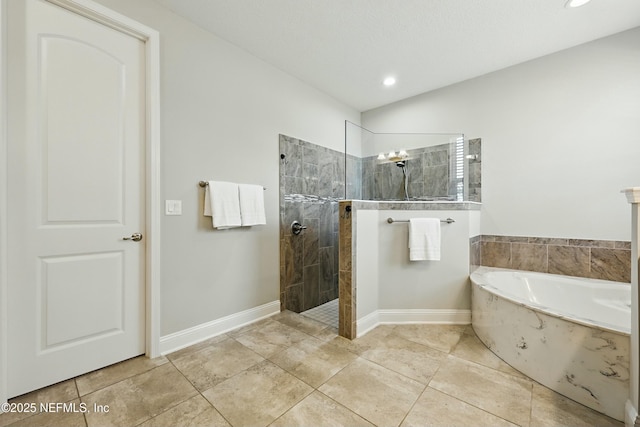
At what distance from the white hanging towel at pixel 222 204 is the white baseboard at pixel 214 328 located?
0.81 meters

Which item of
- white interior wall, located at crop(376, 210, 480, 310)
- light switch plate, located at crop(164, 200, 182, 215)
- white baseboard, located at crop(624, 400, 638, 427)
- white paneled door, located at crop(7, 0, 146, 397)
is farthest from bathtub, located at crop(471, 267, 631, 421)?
white paneled door, located at crop(7, 0, 146, 397)

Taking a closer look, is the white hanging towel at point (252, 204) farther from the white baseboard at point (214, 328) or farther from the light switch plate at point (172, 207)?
the white baseboard at point (214, 328)

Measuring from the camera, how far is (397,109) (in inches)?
138

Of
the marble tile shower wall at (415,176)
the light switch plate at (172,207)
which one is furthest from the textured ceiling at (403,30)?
the light switch plate at (172,207)

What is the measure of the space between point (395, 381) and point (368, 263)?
3.06 feet

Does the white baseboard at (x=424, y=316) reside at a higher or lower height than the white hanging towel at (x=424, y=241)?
lower

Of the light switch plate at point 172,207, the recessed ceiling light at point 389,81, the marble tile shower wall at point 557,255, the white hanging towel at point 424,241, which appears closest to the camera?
the light switch plate at point 172,207

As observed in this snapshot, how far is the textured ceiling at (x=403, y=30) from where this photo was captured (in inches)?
74.2

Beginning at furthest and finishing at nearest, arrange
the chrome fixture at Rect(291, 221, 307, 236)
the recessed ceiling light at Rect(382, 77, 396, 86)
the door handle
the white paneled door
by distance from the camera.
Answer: the recessed ceiling light at Rect(382, 77, 396, 86)
the chrome fixture at Rect(291, 221, 307, 236)
the door handle
the white paneled door

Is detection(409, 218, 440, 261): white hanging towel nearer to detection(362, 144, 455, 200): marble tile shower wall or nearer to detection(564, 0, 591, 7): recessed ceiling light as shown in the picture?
detection(362, 144, 455, 200): marble tile shower wall

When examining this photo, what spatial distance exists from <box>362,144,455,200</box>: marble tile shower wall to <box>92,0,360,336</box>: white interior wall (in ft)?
3.21

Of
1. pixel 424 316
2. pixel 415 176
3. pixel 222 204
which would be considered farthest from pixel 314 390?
pixel 415 176

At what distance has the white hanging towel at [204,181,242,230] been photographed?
2084mm

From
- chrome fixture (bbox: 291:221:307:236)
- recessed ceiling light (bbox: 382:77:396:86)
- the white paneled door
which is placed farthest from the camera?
recessed ceiling light (bbox: 382:77:396:86)
